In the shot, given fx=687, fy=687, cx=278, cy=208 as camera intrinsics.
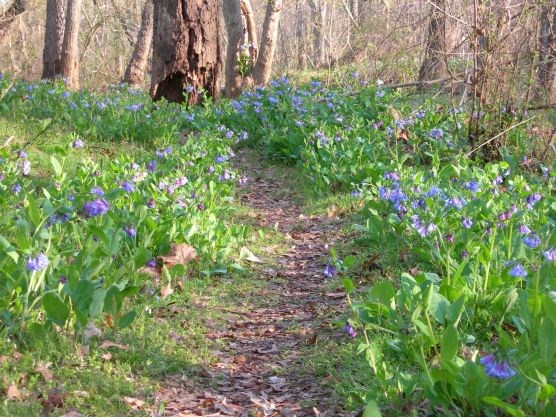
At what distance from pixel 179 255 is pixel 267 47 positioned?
9.32 meters

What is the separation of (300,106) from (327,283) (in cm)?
495

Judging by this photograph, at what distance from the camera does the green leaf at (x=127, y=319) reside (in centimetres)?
306

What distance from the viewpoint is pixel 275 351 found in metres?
3.43

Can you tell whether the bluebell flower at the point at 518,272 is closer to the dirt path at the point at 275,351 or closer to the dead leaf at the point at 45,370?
the dirt path at the point at 275,351

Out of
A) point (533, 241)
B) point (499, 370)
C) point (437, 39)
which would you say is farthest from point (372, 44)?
point (499, 370)

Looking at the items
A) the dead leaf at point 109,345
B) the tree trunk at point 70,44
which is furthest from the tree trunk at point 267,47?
the dead leaf at point 109,345

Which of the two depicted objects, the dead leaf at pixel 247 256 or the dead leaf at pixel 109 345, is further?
the dead leaf at pixel 247 256

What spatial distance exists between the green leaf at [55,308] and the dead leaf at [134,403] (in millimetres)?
449

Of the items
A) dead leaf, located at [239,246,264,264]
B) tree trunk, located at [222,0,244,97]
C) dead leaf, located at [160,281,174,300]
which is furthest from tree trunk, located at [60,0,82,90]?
dead leaf, located at [160,281,174,300]

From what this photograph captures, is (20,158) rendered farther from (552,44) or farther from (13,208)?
(552,44)

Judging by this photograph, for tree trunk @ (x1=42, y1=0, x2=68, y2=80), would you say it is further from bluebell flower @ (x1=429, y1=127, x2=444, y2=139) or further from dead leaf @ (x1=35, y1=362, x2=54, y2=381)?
dead leaf @ (x1=35, y1=362, x2=54, y2=381)

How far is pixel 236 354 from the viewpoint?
3.38m

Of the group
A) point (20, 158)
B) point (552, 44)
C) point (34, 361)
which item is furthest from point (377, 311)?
point (552, 44)

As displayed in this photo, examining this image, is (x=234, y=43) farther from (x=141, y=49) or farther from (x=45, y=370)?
(x=45, y=370)
